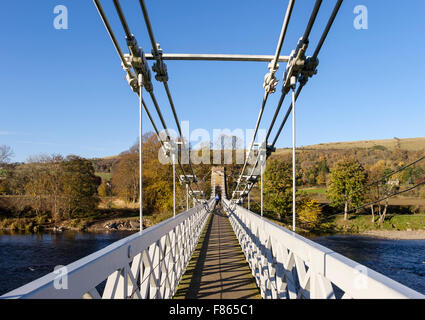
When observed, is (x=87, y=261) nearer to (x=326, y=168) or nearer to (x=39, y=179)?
(x=39, y=179)

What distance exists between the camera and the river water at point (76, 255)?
12300 millimetres

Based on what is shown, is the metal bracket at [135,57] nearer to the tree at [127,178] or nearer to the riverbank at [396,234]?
the tree at [127,178]

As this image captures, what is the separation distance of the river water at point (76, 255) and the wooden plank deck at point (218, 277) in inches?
351

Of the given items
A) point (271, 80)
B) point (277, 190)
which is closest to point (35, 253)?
point (271, 80)

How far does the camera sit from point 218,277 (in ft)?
12.6

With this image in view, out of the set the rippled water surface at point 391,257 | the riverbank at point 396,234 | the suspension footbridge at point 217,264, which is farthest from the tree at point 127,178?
the suspension footbridge at point 217,264

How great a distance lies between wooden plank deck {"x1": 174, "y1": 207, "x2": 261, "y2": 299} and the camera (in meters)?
3.25

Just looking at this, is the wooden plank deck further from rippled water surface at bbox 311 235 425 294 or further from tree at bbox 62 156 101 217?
tree at bbox 62 156 101 217

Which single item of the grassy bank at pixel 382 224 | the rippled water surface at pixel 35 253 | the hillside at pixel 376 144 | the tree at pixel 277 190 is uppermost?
the hillside at pixel 376 144

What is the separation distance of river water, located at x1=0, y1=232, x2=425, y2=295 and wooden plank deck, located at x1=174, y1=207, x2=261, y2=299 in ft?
29.2

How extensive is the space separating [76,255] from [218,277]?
13978 mm

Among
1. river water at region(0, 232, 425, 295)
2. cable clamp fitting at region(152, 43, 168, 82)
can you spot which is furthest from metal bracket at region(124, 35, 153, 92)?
river water at region(0, 232, 425, 295)
